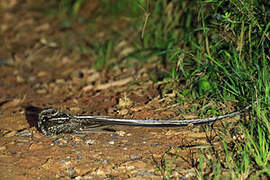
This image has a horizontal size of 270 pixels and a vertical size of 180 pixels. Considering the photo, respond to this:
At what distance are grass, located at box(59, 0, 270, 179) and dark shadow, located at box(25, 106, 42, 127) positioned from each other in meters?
1.21

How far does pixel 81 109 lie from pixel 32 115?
431mm

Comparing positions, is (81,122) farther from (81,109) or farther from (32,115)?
(32,115)

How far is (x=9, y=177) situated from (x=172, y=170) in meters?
1.04

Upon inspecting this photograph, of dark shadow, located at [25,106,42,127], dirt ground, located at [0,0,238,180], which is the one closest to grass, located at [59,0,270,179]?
dirt ground, located at [0,0,238,180]

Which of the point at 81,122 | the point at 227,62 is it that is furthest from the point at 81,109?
the point at 227,62

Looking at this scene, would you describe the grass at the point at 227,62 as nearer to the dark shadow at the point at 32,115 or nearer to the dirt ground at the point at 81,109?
the dirt ground at the point at 81,109

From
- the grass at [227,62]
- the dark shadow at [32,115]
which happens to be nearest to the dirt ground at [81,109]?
the dark shadow at [32,115]

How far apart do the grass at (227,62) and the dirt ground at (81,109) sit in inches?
6.6

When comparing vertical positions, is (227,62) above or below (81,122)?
above

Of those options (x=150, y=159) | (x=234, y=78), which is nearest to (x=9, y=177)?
(x=150, y=159)

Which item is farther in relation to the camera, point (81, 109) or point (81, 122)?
point (81, 109)

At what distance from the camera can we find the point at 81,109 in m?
3.72

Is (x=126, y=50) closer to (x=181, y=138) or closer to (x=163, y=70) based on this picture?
(x=163, y=70)

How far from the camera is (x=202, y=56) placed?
12.1 feet
